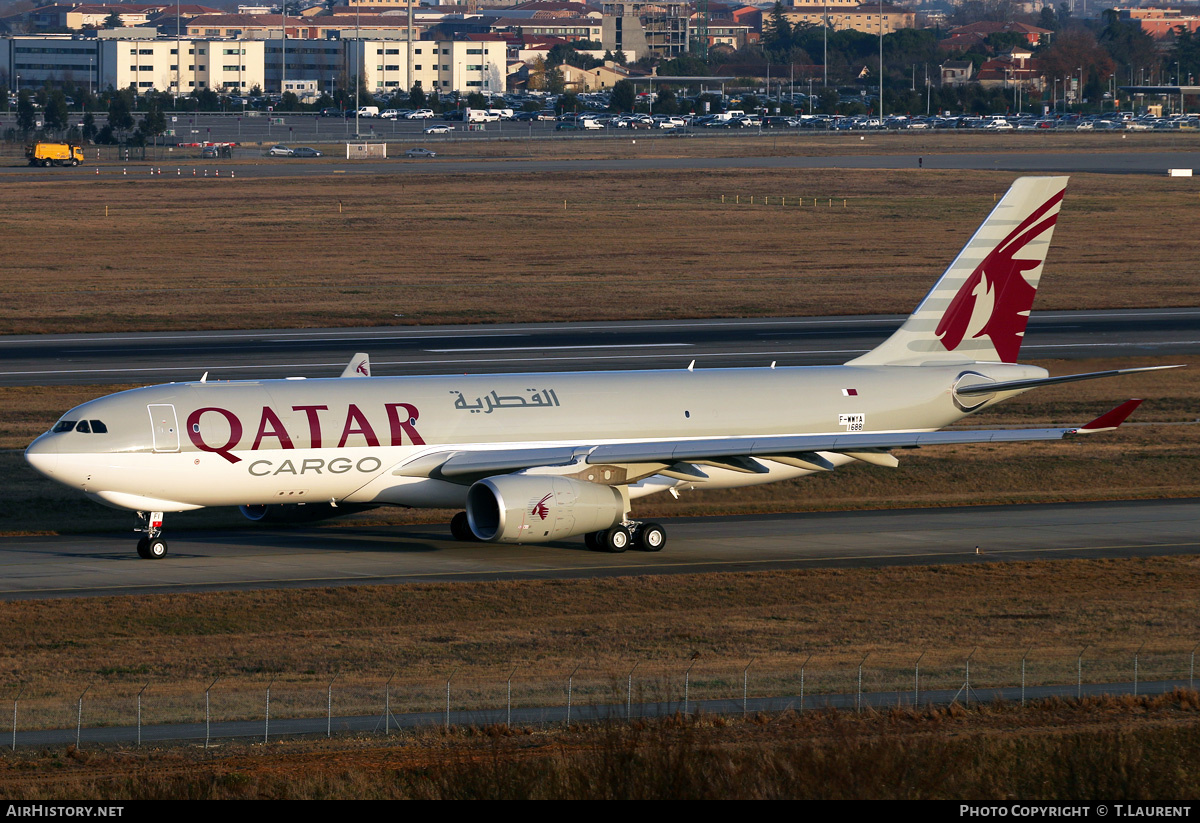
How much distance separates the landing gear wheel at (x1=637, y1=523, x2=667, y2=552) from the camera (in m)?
42.6

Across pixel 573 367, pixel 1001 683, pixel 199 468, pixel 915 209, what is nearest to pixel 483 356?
pixel 573 367

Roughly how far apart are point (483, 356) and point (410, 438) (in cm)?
2939

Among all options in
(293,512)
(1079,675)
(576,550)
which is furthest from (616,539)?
(1079,675)

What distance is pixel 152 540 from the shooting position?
4106 centimetres

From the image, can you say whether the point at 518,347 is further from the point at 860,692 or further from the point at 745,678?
the point at 860,692

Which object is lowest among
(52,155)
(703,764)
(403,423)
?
(703,764)

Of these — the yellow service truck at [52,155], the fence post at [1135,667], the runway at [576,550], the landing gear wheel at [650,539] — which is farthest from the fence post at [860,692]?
the yellow service truck at [52,155]

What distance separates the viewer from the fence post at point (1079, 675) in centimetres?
2852

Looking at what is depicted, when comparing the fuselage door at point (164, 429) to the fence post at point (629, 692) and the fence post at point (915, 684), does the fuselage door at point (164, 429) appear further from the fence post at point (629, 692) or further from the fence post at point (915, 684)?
the fence post at point (915, 684)

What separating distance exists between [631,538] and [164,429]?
1233cm

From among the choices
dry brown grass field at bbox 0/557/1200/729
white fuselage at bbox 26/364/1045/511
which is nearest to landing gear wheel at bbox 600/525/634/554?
white fuselage at bbox 26/364/1045/511

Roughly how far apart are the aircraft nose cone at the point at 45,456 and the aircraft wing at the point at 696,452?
27.4 feet

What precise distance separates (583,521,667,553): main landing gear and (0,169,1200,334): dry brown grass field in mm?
42641

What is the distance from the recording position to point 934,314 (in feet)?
160
